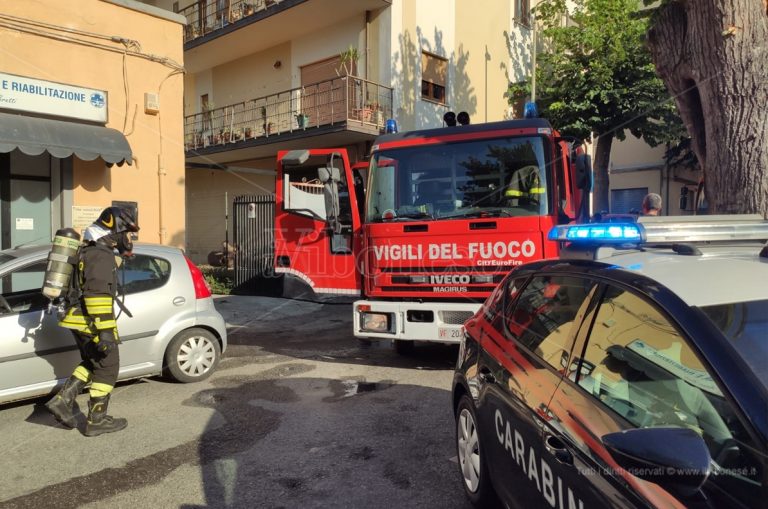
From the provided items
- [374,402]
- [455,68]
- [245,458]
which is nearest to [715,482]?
[245,458]

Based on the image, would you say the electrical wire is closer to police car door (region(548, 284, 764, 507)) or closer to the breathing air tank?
the breathing air tank

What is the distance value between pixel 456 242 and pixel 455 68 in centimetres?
1075

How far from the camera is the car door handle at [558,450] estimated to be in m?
1.93

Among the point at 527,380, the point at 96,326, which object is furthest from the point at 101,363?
the point at 527,380

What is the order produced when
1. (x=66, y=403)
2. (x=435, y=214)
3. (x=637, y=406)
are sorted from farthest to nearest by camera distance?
(x=435, y=214), (x=66, y=403), (x=637, y=406)

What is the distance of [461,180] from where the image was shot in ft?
19.3

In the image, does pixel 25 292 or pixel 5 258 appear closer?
pixel 5 258

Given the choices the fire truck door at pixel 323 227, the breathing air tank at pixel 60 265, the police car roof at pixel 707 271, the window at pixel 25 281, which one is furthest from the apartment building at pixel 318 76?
the police car roof at pixel 707 271

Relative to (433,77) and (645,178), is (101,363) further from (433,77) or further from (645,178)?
(645,178)

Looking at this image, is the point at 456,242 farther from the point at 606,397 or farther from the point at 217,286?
the point at 217,286

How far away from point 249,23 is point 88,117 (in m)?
6.72

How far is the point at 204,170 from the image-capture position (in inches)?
728

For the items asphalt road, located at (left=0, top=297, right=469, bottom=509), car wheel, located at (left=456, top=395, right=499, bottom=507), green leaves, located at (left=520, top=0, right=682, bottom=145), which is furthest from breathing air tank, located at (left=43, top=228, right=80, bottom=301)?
green leaves, located at (left=520, top=0, right=682, bottom=145)

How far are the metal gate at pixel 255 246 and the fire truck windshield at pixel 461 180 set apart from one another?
7.66 meters
